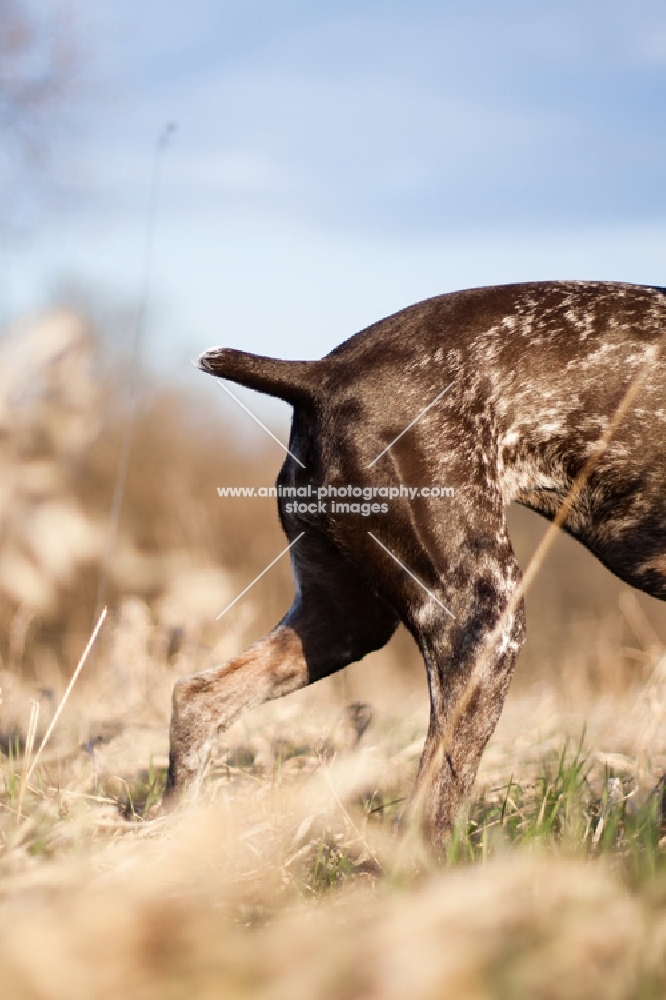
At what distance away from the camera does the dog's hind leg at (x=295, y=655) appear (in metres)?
3.79

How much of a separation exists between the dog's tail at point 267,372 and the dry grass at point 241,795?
3.96 feet

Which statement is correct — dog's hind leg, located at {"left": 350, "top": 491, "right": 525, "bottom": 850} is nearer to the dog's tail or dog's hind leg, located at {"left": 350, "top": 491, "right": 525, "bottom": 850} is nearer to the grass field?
the grass field

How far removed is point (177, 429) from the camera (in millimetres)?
9086

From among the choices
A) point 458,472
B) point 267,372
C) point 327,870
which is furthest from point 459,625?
point 267,372

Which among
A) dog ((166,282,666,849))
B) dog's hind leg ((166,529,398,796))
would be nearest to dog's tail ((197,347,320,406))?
dog ((166,282,666,849))

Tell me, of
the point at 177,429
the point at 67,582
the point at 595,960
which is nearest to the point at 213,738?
the point at 595,960

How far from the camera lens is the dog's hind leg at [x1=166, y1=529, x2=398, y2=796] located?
12.5ft

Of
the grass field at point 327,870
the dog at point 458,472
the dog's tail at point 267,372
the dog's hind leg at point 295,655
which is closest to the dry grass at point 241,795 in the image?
the grass field at point 327,870

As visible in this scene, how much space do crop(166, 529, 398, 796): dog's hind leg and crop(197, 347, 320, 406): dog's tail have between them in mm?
505

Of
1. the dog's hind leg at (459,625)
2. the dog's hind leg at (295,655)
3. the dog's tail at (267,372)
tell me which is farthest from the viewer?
the dog's hind leg at (295,655)

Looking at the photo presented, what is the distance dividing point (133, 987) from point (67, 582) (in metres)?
6.98

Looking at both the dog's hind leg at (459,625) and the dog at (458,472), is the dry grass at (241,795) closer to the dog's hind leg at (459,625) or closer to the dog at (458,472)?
the dog's hind leg at (459,625)

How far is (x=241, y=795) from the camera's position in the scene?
3.71 meters

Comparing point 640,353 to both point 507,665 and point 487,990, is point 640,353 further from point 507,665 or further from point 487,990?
point 487,990
